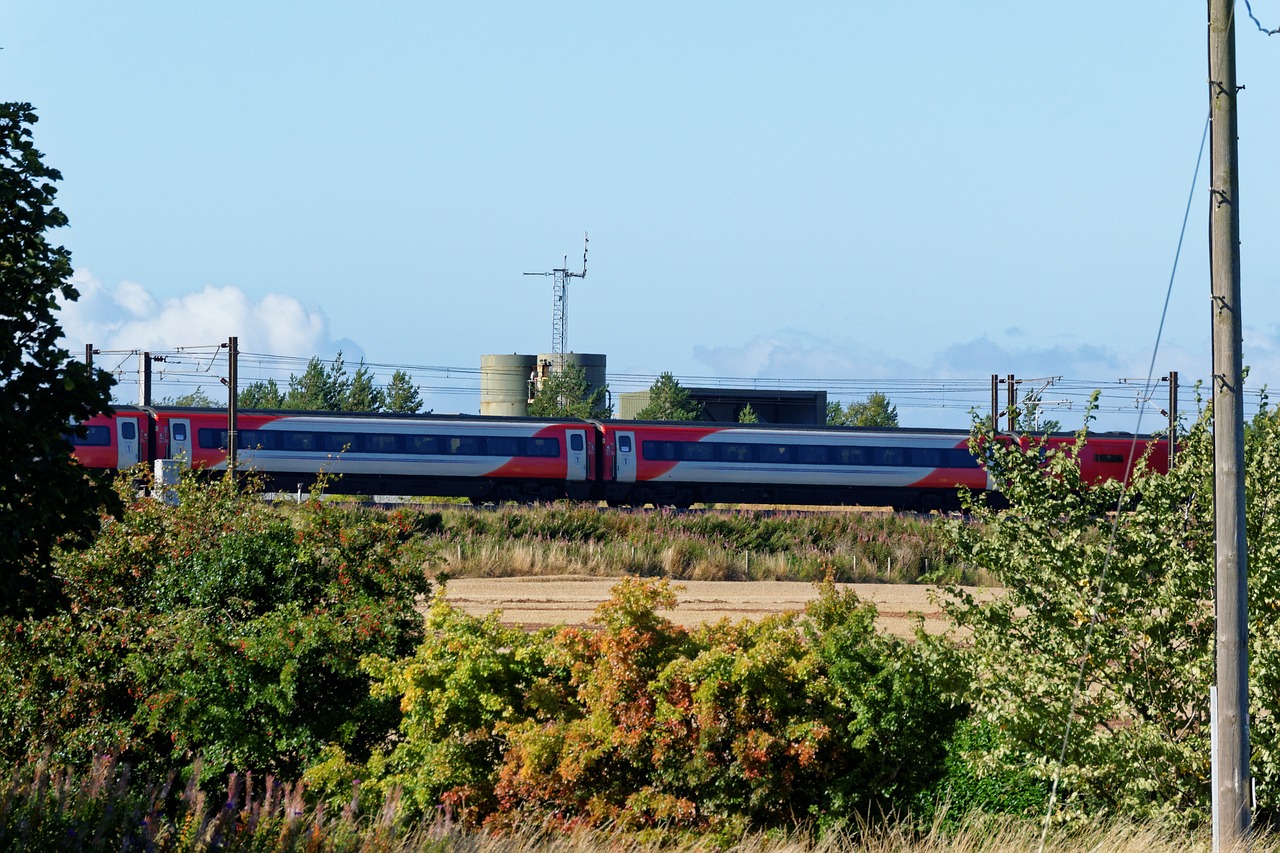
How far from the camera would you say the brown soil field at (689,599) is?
23.2 meters

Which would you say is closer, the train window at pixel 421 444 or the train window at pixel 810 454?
the train window at pixel 421 444

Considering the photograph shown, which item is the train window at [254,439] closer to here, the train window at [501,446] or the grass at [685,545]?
the train window at [501,446]

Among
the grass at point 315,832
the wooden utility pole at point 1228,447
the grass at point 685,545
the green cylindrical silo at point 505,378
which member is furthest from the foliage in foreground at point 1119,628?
the green cylindrical silo at point 505,378

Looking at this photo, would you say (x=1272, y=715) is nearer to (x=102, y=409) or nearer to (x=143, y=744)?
(x=102, y=409)

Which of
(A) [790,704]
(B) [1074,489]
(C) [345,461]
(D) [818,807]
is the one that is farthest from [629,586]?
(C) [345,461]

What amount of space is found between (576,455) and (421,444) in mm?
4746

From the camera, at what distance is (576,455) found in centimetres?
4303

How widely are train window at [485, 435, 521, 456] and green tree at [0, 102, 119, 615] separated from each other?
112 ft

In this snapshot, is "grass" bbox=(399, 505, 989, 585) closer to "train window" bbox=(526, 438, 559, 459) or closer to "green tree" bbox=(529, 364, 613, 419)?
"train window" bbox=(526, 438, 559, 459)

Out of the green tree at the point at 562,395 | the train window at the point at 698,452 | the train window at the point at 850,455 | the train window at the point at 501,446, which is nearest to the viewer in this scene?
the train window at the point at 501,446

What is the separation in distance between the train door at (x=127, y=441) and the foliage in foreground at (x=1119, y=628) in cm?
3240

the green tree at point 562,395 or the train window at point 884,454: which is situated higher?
the green tree at point 562,395

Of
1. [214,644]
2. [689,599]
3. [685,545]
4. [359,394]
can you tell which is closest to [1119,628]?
[214,644]

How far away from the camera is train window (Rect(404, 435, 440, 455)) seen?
139ft
